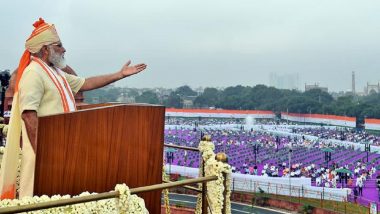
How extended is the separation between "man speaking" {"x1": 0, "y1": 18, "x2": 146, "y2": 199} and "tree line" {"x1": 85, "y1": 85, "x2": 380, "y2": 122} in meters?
69.8

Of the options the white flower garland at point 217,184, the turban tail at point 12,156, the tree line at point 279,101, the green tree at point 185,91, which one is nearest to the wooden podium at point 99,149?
the turban tail at point 12,156

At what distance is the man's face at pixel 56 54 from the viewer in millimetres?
2764

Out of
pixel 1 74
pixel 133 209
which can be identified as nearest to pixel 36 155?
pixel 133 209

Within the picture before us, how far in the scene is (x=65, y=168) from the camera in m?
2.36

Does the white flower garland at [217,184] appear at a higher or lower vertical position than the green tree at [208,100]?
lower

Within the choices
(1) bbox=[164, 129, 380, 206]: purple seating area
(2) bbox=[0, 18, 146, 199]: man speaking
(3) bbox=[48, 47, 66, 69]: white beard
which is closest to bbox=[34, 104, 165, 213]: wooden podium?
(2) bbox=[0, 18, 146, 199]: man speaking

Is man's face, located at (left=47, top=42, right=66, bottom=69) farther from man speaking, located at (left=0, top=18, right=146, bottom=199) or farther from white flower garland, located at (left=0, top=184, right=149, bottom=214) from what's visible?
white flower garland, located at (left=0, top=184, right=149, bottom=214)

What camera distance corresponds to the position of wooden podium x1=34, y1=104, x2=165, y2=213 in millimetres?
2338

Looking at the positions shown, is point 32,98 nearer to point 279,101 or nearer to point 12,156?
point 12,156

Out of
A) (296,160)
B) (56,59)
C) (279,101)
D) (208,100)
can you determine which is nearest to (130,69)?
(56,59)

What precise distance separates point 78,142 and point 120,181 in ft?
1.28

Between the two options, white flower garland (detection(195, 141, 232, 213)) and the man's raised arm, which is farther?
the man's raised arm

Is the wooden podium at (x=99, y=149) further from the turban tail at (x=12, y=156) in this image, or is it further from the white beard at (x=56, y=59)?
the white beard at (x=56, y=59)

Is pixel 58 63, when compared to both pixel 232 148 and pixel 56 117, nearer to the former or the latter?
pixel 56 117
